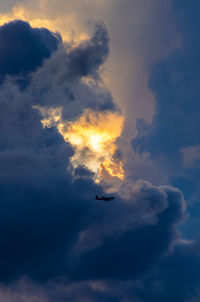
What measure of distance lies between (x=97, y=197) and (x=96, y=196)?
1.21 metres

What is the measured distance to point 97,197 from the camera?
196 m

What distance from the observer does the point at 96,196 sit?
195m
